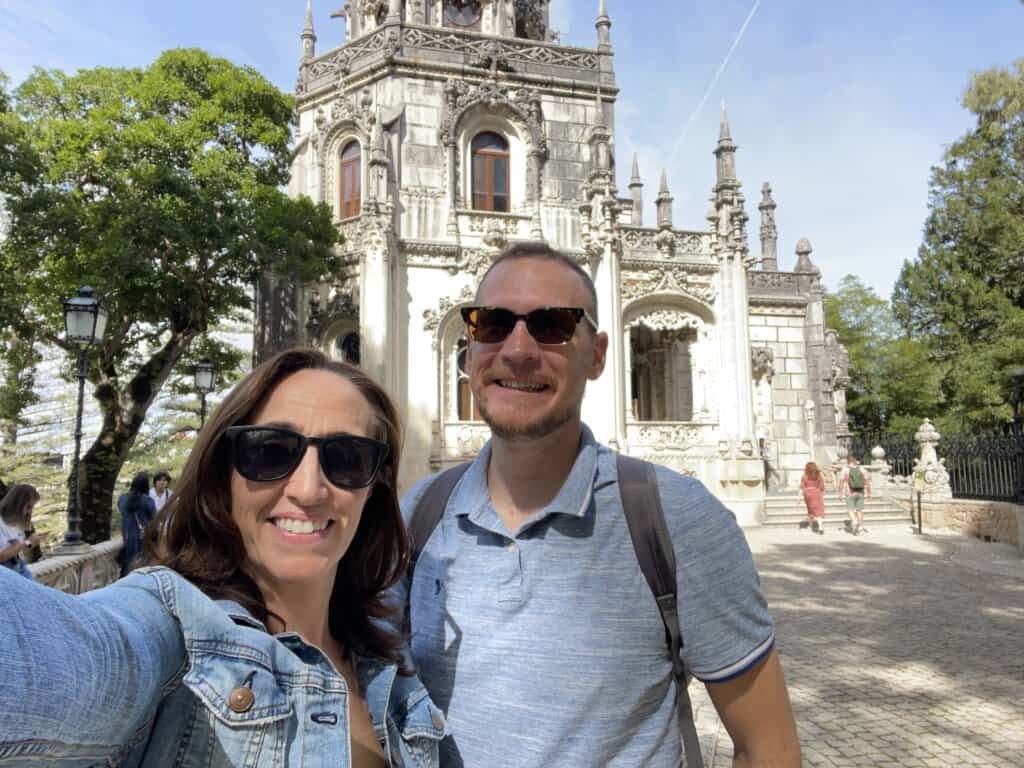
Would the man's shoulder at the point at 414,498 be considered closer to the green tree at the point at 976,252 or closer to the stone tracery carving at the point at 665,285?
the stone tracery carving at the point at 665,285

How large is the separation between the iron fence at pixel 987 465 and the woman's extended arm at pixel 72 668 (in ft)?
53.7

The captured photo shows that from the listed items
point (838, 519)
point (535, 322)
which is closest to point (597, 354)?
point (535, 322)

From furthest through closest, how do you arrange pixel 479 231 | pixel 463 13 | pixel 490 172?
pixel 463 13, pixel 490 172, pixel 479 231

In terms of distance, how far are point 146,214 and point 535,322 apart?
1524cm

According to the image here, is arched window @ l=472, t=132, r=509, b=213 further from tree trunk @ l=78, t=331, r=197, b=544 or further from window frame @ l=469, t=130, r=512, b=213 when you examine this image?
tree trunk @ l=78, t=331, r=197, b=544

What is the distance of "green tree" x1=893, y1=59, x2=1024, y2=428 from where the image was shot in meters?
28.9

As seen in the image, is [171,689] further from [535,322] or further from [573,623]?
[535,322]

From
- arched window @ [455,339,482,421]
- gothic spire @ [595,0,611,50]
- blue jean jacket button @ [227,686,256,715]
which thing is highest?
gothic spire @ [595,0,611,50]

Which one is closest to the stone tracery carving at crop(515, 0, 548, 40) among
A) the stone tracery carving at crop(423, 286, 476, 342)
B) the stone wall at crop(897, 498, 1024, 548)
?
the stone tracery carving at crop(423, 286, 476, 342)

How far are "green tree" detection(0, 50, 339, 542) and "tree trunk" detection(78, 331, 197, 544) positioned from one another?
0.11ft

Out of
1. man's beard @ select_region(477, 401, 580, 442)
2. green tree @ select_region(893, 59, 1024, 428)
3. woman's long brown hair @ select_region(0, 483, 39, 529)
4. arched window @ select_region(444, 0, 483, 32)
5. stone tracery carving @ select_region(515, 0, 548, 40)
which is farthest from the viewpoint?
green tree @ select_region(893, 59, 1024, 428)

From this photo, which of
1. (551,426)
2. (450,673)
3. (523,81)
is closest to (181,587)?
(450,673)

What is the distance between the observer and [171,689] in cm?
102

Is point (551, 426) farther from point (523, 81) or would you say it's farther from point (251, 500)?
point (523, 81)
